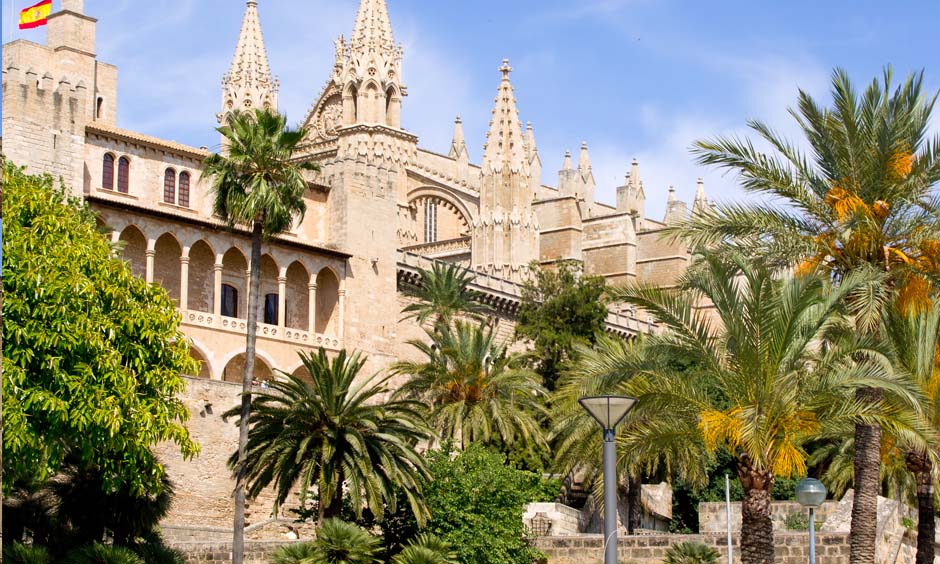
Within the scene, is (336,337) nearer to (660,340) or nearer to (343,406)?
(343,406)

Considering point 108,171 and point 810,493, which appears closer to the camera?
point 810,493

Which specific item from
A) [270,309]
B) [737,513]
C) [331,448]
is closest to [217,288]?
[270,309]

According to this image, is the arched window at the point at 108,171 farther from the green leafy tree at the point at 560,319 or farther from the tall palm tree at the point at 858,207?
the tall palm tree at the point at 858,207

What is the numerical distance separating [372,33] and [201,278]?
17625mm

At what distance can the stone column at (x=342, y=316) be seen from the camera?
141ft

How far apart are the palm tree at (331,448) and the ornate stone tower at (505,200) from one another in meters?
30.6

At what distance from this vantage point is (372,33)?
5616 centimetres

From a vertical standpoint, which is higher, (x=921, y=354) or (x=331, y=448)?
(x=921, y=354)

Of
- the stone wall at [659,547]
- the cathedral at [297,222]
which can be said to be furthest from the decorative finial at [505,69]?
the stone wall at [659,547]

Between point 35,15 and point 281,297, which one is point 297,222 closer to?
point 281,297

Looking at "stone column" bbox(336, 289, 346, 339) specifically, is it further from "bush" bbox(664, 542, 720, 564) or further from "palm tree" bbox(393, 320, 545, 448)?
"bush" bbox(664, 542, 720, 564)

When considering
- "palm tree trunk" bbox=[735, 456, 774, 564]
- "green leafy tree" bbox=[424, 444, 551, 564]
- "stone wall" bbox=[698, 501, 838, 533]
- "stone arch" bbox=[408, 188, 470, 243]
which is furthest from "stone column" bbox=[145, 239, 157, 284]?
"stone arch" bbox=[408, 188, 470, 243]

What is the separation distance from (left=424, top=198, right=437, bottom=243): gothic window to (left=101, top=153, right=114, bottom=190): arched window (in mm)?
26602

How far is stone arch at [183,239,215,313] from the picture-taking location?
41.6 meters
